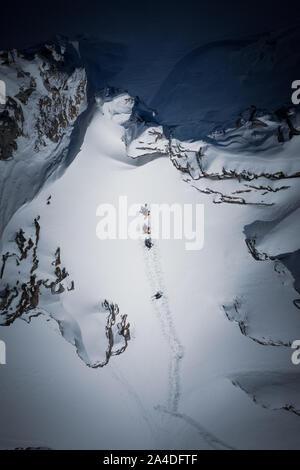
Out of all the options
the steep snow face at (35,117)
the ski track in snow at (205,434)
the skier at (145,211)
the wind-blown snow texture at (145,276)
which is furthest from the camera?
the skier at (145,211)

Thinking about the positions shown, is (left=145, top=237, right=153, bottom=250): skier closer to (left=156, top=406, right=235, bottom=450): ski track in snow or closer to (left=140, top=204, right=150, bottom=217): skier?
(left=140, top=204, right=150, bottom=217): skier

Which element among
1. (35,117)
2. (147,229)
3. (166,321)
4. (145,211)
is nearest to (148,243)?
(147,229)

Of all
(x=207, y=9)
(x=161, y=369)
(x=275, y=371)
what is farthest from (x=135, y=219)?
(x=275, y=371)

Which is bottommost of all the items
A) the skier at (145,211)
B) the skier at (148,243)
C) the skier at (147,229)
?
the skier at (148,243)

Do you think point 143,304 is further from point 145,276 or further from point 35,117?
point 35,117

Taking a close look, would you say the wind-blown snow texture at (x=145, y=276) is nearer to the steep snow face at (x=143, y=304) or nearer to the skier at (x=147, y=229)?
the steep snow face at (x=143, y=304)

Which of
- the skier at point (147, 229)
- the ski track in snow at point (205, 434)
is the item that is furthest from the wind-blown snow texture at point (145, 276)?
the skier at point (147, 229)

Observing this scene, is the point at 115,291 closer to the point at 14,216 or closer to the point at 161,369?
the point at 161,369
